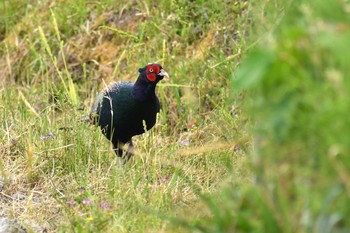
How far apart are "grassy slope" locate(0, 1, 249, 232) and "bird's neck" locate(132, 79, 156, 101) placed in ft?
0.95

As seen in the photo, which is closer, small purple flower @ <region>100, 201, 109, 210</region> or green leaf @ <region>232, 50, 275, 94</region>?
green leaf @ <region>232, 50, 275, 94</region>

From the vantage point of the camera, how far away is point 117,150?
5.50 metres

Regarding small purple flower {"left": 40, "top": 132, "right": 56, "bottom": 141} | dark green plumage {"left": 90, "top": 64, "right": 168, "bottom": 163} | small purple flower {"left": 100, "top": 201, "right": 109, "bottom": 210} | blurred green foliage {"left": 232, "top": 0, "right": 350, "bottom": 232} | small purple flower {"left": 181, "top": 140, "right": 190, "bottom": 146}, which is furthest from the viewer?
dark green plumage {"left": 90, "top": 64, "right": 168, "bottom": 163}

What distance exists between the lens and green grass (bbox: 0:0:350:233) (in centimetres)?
235

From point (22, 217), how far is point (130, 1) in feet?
12.2

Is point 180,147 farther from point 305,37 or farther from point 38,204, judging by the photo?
point 305,37

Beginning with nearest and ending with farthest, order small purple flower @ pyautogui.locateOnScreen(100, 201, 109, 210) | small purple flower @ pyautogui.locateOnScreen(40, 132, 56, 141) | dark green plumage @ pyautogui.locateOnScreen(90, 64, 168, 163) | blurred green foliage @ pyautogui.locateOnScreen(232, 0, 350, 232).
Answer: blurred green foliage @ pyautogui.locateOnScreen(232, 0, 350, 232) < small purple flower @ pyautogui.locateOnScreen(100, 201, 109, 210) < small purple flower @ pyautogui.locateOnScreen(40, 132, 56, 141) < dark green plumage @ pyautogui.locateOnScreen(90, 64, 168, 163)

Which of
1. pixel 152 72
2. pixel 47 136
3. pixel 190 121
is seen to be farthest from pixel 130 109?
pixel 190 121

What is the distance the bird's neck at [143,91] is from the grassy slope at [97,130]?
290 millimetres

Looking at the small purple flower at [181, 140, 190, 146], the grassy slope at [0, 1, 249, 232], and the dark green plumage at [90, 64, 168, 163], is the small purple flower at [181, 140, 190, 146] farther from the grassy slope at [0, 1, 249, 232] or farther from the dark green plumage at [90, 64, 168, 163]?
the dark green plumage at [90, 64, 168, 163]

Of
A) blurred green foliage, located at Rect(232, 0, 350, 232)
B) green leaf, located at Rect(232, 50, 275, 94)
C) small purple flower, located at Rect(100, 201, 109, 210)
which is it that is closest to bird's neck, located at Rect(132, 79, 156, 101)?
small purple flower, located at Rect(100, 201, 109, 210)

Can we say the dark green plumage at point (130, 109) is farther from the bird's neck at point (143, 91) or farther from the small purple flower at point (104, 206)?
the small purple flower at point (104, 206)

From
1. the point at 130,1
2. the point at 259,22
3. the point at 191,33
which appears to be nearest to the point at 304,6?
the point at 259,22

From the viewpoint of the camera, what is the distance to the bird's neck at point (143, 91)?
567cm
